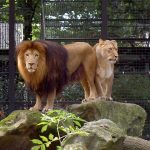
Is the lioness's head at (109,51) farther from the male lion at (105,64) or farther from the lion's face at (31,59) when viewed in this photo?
the lion's face at (31,59)

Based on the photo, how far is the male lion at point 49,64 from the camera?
6.00 m

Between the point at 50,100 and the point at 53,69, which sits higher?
the point at 53,69

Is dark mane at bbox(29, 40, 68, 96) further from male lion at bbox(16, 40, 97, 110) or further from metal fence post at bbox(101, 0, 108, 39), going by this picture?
metal fence post at bbox(101, 0, 108, 39)

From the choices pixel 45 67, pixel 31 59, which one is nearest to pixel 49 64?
pixel 45 67

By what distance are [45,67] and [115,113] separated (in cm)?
107

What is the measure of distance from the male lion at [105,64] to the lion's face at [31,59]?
947mm

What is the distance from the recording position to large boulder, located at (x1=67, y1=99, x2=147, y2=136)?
21.1 feet

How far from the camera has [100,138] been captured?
432 cm

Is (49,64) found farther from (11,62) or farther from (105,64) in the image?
(11,62)

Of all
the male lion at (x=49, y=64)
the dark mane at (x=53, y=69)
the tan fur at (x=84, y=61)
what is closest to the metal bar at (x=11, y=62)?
the tan fur at (x=84, y=61)

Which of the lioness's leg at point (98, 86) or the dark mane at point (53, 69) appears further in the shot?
the lioness's leg at point (98, 86)

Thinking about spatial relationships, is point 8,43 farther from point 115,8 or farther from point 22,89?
point 115,8

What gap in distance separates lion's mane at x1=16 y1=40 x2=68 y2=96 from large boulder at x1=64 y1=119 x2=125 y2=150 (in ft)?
5.55

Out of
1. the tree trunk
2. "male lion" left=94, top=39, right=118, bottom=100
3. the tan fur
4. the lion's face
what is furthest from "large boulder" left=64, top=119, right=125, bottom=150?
"male lion" left=94, top=39, right=118, bottom=100
